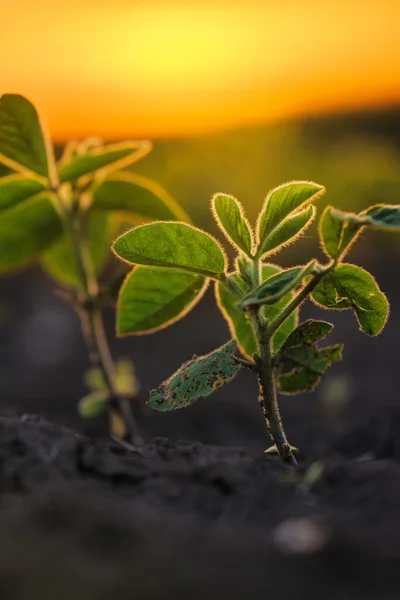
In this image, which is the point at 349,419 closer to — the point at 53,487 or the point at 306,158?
the point at 53,487

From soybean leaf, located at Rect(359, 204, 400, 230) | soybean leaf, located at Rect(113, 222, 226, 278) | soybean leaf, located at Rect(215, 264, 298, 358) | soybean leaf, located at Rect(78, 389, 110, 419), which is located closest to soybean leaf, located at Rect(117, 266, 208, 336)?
soybean leaf, located at Rect(215, 264, 298, 358)

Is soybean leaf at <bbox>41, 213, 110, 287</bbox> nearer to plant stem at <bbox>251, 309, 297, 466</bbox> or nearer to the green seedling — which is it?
the green seedling

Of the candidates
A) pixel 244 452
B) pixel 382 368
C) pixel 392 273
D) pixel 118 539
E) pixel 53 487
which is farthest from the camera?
pixel 392 273

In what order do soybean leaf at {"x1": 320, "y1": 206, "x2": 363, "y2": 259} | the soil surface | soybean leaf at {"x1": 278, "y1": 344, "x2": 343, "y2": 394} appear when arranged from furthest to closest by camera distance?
1. soybean leaf at {"x1": 278, "y1": 344, "x2": 343, "y2": 394}
2. soybean leaf at {"x1": 320, "y1": 206, "x2": 363, "y2": 259}
3. the soil surface

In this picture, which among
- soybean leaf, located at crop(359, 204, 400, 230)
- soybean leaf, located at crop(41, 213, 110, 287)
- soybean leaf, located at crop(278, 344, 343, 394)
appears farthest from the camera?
soybean leaf, located at crop(41, 213, 110, 287)

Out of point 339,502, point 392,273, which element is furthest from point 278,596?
point 392,273
